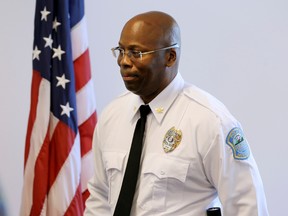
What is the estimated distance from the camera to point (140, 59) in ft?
4.25

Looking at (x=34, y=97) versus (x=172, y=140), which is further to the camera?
(x=34, y=97)

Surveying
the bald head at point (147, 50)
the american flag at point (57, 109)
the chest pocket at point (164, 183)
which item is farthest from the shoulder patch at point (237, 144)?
the american flag at point (57, 109)

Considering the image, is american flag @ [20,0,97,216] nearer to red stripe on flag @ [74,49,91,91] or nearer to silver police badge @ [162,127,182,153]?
red stripe on flag @ [74,49,91,91]

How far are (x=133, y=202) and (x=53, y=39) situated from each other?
1.02 m

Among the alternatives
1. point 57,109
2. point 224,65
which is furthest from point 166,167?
point 224,65

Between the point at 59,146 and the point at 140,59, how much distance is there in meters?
0.98

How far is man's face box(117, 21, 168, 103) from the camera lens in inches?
51.0

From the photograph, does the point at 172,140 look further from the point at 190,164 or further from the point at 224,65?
the point at 224,65

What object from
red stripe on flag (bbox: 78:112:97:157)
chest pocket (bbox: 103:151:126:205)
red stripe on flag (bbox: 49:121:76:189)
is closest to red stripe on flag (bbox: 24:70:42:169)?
red stripe on flag (bbox: 49:121:76:189)

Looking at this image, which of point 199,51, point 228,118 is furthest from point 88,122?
point 228,118

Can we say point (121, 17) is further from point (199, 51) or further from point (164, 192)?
point (164, 192)

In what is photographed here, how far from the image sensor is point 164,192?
130cm

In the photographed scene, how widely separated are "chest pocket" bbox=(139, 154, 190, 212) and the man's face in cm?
22

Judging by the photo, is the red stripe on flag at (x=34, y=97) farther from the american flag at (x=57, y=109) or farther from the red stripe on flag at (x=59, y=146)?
the red stripe on flag at (x=59, y=146)
